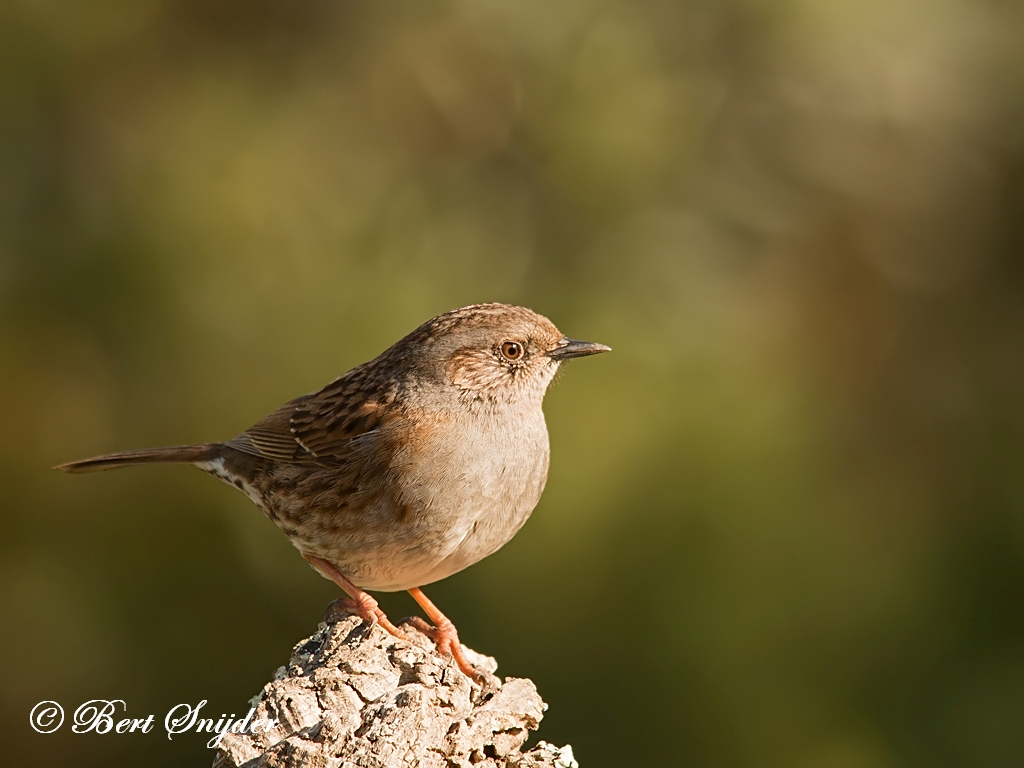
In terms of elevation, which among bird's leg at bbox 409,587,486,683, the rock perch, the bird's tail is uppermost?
the bird's tail

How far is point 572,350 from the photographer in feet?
12.5

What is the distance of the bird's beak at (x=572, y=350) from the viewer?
12.5 feet

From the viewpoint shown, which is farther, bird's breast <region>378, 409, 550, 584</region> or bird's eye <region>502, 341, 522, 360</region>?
bird's eye <region>502, 341, 522, 360</region>

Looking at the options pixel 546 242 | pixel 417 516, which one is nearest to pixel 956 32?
pixel 546 242

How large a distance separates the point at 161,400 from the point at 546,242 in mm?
2324

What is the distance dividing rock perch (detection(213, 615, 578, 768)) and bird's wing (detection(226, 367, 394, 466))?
2.53 feet

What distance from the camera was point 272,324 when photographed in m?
5.67

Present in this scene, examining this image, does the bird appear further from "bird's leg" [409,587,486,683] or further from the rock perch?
the rock perch

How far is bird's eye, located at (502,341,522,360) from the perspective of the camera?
12.5 ft

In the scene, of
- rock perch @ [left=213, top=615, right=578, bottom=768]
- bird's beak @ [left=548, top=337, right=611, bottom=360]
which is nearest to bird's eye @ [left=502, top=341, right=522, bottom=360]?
bird's beak @ [left=548, top=337, right=611, bottom=360]

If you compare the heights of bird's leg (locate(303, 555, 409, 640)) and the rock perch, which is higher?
bird's leg (locate(303, 555, 409, 640))

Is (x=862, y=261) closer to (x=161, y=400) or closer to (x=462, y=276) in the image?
(x=462, y=276)

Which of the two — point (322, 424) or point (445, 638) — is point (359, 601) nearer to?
point (445, 638)

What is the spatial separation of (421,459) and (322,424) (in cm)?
56
